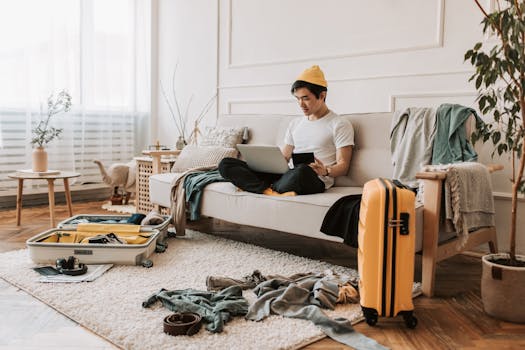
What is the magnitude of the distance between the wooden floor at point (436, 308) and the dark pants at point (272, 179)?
449mm

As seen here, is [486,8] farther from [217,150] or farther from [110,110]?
[110,110]

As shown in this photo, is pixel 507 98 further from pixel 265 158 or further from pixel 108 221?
pixel 108 221

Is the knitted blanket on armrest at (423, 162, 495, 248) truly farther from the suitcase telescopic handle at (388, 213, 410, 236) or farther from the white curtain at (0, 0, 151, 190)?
the white curtain at (0, 0, 151, 190)

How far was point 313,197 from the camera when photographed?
274 centimetres

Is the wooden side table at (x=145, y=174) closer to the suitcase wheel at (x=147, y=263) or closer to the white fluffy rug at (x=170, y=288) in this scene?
the white fluffy rug at (x=170, y=288)

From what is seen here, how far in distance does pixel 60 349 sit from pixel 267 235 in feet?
6.51

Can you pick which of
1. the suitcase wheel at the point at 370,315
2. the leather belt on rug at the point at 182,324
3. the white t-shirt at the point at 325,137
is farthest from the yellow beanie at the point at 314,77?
the leather belt on rug at the point at 182,324

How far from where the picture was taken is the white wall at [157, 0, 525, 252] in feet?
10.6

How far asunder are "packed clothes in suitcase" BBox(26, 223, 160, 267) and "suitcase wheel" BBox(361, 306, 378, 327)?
123cm

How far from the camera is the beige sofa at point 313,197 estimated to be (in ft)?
7.81

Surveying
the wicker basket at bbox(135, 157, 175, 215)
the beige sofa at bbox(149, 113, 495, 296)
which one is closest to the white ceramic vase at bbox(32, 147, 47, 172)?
the wicker basket at bbox(135, 157, 175, 215)

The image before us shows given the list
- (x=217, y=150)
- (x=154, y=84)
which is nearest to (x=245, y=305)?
(x=217, y=150)

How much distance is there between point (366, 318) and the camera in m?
2.02

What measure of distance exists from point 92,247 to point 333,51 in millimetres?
2238
